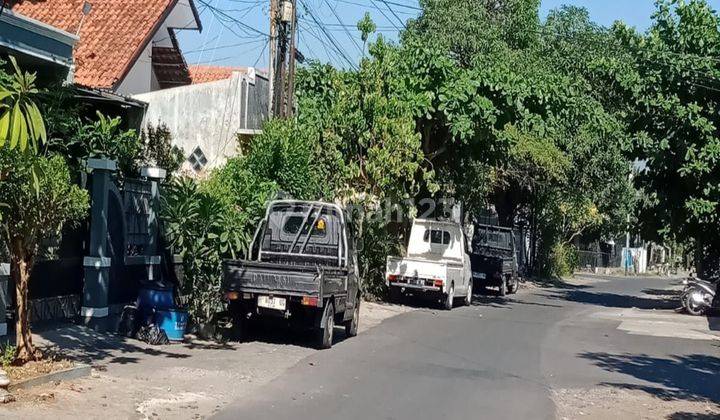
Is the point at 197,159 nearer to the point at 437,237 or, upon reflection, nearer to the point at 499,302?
the point at 437,237

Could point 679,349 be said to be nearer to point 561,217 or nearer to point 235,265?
point 235,265

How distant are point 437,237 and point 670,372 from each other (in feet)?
41.5

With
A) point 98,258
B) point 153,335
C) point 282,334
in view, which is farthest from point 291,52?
point 153,335

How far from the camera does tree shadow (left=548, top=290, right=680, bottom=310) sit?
30.7 meters

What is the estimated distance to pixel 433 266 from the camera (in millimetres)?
23156

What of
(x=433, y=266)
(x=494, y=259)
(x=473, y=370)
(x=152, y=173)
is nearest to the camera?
(x=473, y=370)

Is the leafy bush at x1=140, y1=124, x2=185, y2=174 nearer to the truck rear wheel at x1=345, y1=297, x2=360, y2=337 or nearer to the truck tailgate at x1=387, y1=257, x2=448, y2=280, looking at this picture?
the truck rear wheel at x1=345, y1=297, x2=360, y2=337

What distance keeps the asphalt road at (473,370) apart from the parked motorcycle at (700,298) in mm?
5589

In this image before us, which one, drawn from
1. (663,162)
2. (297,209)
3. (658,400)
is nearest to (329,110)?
(297,209)

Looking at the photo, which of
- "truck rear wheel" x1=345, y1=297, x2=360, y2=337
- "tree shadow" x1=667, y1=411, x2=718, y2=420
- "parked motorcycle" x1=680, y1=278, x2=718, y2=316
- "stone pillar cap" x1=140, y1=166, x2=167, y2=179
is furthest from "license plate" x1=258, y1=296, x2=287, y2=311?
"parked motorcycle" x1=680, y1=278, x2=718, y2=316

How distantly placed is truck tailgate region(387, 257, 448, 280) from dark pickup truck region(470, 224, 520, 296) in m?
7.51

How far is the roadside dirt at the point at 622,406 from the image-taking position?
33.1 ft

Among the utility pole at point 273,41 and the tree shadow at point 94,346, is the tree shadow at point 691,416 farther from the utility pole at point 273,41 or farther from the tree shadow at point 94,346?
the utility pole at point 273,41

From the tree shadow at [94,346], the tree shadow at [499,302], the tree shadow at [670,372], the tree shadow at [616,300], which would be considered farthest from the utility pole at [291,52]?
the tree shadow at [616,300]
